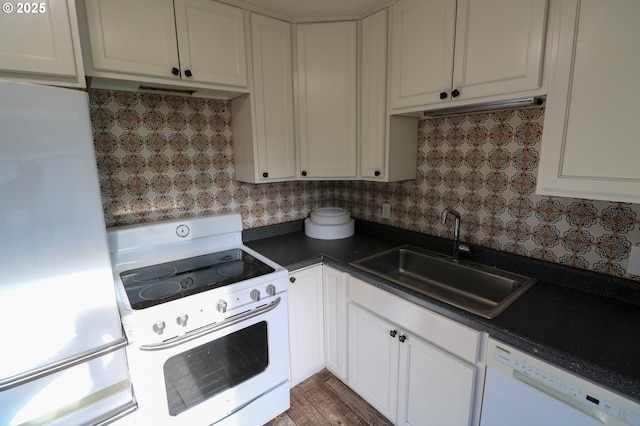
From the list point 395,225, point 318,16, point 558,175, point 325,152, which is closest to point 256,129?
point 325,152

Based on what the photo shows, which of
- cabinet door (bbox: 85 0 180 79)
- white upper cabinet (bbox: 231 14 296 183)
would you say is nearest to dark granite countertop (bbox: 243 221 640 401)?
white upper cabinet (bbox: 231 14 296 183)

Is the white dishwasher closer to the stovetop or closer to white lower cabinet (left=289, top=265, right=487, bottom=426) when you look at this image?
white lower cabinet (left=289, top=265, right=487, bottom=426)

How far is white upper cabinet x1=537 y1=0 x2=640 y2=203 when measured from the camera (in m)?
0.93

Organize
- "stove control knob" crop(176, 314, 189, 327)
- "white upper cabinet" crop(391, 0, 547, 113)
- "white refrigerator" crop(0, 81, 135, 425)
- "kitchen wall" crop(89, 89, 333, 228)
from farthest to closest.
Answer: "kitchen wall" crop(89, 89, 333, 228) < "stove control knob" crop(176, 314, 189, 327) < "white upper cabinet" crop(391, 0, 547, 113) < "white refrigerator" crop(0, 81, 135, 425)

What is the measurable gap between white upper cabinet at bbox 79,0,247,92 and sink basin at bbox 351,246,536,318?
1278mm

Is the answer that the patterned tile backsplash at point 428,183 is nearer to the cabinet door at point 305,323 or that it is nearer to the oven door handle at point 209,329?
the cabinet door at point 305,323

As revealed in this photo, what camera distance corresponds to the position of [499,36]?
123 centimetres

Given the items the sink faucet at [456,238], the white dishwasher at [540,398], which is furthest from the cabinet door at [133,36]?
the white dishwasher at [540,398]

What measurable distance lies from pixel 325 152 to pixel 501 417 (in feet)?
5.02

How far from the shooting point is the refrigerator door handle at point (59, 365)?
2.89ft

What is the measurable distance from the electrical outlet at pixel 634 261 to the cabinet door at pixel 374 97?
112cm

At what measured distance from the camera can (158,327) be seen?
120 cm

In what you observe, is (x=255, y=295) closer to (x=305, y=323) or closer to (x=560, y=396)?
(x=305, y=323)

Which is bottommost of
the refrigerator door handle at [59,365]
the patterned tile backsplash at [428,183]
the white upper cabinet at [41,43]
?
the refrigerator door handle at [59,365]
